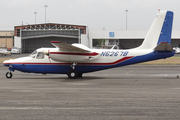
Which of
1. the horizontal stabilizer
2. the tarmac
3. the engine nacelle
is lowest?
the tarmac

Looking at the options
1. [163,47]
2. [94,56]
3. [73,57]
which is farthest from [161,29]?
[73,57]

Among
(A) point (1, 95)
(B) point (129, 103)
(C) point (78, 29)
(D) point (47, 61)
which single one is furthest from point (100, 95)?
(C) point (78, 29)

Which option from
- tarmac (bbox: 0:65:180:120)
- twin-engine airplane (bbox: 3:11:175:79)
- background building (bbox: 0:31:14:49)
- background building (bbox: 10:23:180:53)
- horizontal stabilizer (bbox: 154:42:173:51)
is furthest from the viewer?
background building (bbox: 0:31:14:49)

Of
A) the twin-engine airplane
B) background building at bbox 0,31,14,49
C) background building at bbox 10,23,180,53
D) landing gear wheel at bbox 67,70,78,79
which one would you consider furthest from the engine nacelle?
background building at bbox 0,31,14,49

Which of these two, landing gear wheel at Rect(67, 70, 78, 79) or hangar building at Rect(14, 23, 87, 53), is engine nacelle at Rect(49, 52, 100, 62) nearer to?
landing gear wheel at Rect(67, 70, 78, 79)

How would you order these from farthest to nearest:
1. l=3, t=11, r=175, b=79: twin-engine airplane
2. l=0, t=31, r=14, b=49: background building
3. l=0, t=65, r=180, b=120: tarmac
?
l=0, t=31, r=14, b=49: background building, l=3, t=11, r=175, b=79: twin-engine airplane, l=0, t=65, r=180, b=120: tarmac

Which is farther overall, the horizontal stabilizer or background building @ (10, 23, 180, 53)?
background building @ (10, 23, 180, 53)

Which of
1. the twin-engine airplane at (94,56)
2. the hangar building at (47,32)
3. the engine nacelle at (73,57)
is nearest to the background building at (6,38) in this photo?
the hangar building at (47,32)

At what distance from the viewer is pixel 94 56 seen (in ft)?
61.2

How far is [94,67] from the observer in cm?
1884

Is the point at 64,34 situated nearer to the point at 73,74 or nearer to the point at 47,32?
the point at 47,32

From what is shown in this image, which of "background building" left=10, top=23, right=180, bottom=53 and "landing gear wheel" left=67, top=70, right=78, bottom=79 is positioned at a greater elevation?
"background building" left=10, top=23, right=180, bottom=53

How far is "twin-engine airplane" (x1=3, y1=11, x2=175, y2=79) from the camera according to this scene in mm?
18391

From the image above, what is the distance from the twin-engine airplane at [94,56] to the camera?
18.4m
